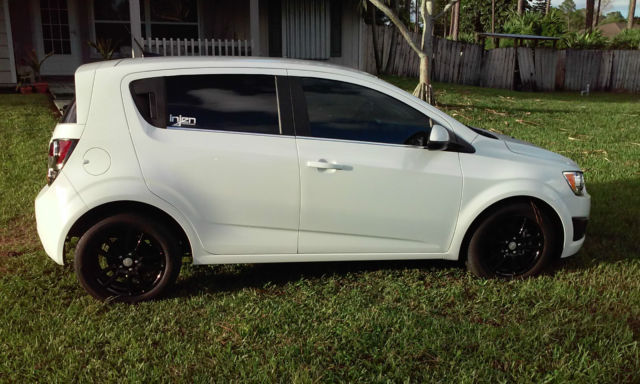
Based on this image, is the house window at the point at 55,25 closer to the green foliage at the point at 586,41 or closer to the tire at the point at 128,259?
the tire at the point at 128,259

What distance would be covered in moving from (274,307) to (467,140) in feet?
6.12

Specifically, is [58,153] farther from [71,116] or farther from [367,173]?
[367,173]

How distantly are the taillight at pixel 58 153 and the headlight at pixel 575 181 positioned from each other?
3550 millimetres

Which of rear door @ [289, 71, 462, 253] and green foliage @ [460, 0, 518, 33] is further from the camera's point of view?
green foliage @ [460, 0, 518, 33]

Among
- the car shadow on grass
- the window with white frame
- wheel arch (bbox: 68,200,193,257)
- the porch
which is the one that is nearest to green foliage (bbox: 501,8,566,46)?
the porch

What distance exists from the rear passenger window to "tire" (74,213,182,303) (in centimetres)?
71

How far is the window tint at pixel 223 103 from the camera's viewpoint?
4004 millimetres

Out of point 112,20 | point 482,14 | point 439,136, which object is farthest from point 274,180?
point 482,14

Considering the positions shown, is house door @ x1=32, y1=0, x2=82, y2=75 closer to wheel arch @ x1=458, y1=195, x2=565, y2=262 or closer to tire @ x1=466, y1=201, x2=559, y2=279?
wheel arch @ x1=458, y1=195, x2=565, y2=262

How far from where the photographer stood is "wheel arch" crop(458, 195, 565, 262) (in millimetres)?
4387

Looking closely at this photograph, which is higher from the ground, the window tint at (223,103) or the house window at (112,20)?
the house window at (112,20)

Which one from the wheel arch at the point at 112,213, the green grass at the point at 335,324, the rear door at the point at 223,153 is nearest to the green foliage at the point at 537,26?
the green grass at the point at 335,324

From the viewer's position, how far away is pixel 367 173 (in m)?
4.12

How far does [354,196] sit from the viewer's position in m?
4.14
